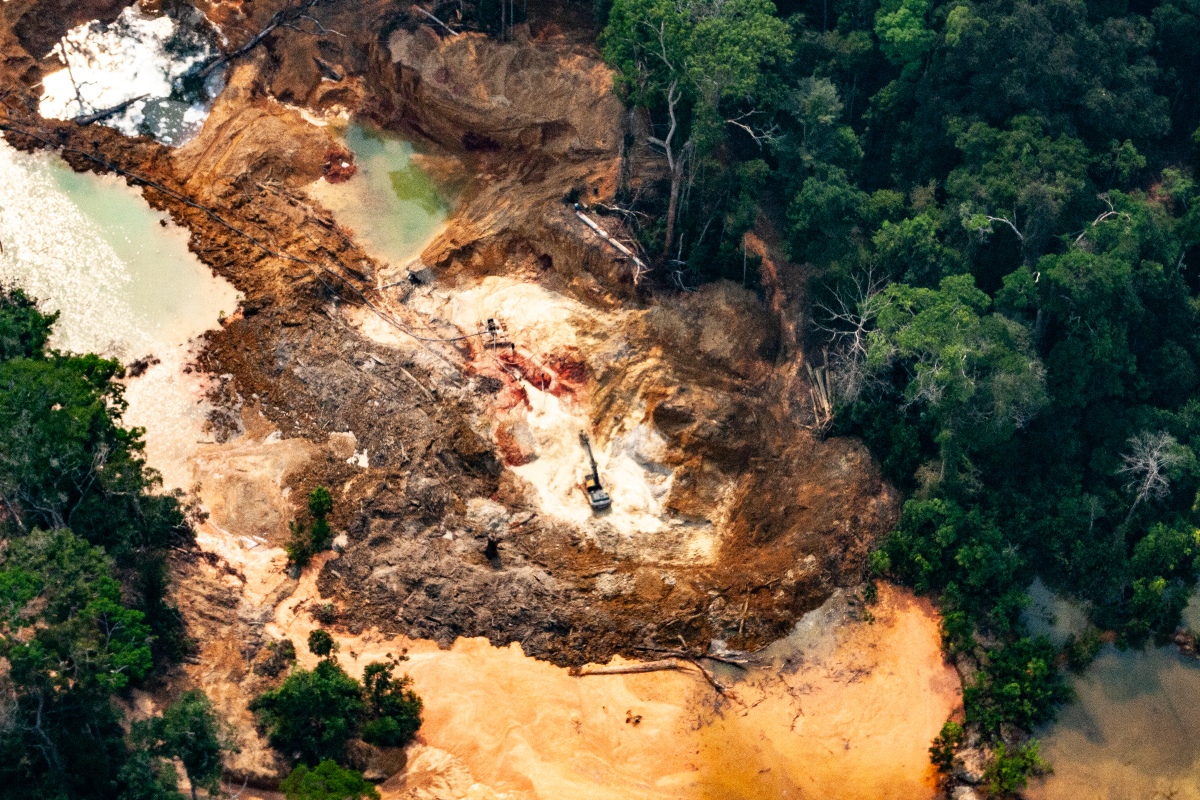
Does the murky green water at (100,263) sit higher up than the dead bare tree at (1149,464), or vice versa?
the murky green water at (100,263)

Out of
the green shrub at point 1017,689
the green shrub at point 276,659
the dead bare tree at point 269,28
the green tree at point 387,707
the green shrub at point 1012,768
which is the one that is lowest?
the green shrub at point 1012,768

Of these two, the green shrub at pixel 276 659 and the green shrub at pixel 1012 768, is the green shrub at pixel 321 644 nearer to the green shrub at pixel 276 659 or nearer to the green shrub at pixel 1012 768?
the green shrub at pixel 276 659

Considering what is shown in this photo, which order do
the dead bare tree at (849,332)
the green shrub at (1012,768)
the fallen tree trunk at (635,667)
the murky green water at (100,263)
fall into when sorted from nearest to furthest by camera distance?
the green shrub at (1012,768) < the fallen tree trunk at (635,667) < the dead bare tree at (849,332) < the murky green water at (100,263)

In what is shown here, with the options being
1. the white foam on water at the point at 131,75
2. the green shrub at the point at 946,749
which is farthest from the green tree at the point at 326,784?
the white foam on water at the point at 131,75

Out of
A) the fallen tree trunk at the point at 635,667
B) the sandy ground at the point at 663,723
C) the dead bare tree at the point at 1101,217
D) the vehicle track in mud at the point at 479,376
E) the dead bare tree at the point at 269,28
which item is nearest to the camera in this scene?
the sandy ground at the point at 663,723

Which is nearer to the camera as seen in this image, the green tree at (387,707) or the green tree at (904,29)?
the green tree at (387,707)

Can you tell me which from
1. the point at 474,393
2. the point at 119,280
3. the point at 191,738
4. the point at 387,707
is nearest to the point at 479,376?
the point at 474,393

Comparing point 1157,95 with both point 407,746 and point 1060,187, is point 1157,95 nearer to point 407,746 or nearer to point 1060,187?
point 1060,187
